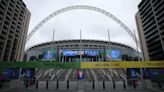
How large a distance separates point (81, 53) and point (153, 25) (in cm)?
3765

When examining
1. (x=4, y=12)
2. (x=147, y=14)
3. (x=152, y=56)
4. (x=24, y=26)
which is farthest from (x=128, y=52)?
(x=4, y=12)

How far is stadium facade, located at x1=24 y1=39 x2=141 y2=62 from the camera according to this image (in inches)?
1628

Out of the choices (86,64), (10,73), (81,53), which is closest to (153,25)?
(81,53)

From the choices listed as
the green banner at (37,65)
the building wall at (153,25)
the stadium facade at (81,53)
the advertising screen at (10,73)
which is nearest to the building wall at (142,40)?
the building wall at (153,25)

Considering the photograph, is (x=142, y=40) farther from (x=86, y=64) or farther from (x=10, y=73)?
(x=10, y=73)

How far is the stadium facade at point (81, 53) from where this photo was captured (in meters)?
41.3

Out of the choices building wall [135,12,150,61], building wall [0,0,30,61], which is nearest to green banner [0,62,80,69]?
building wall [0,0,30,61]

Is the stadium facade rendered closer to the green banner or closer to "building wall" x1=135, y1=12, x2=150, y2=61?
"building wall" x1=135, y1=12, x2=150, y2=61

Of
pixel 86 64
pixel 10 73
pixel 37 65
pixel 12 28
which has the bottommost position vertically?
pixel 10 73

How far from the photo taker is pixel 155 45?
166 ft

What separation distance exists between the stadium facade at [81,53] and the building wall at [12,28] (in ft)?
30.4

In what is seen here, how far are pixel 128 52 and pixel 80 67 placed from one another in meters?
52.1

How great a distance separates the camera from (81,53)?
106ft

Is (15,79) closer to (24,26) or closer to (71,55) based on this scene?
(71,55)
